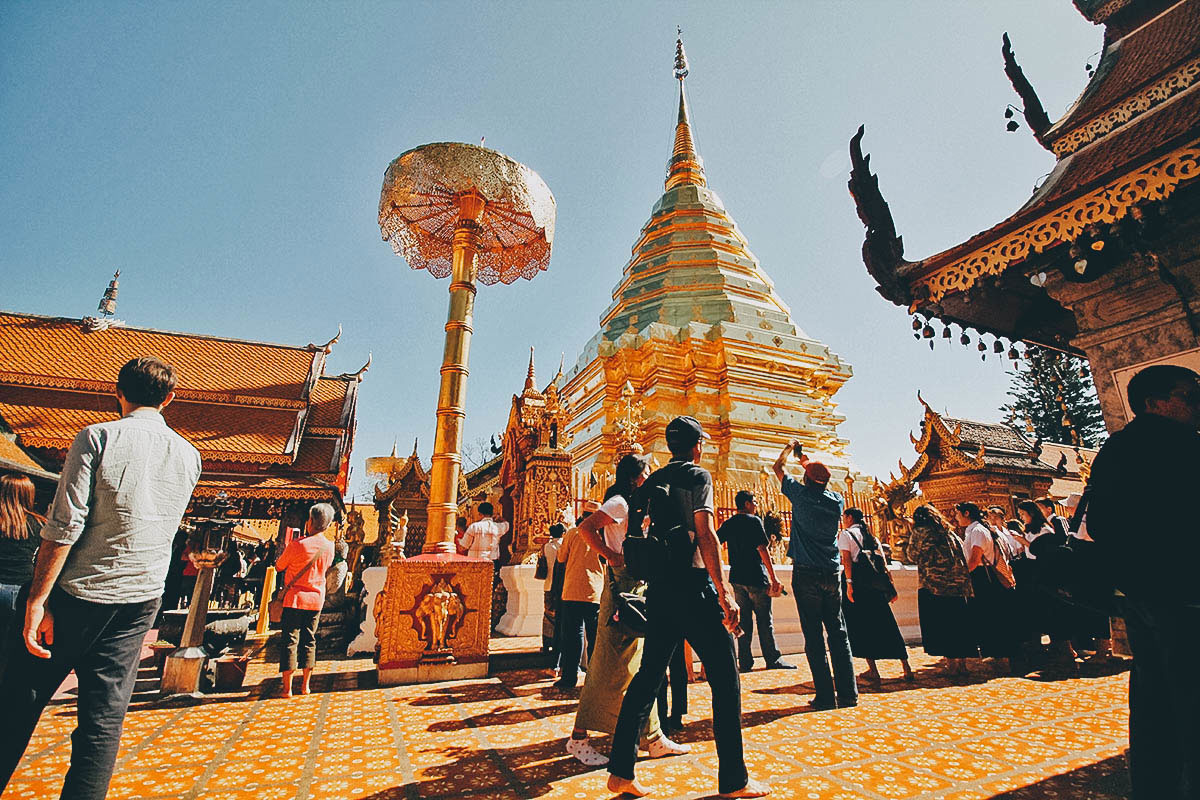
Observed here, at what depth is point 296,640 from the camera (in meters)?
4.27

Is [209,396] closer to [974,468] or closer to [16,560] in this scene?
[16,560]

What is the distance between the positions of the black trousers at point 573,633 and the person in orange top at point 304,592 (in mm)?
2008

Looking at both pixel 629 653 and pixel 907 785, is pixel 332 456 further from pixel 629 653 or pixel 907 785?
pixel 907 785

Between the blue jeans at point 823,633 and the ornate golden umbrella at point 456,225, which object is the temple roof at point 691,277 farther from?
the blue jeans at point 823,633

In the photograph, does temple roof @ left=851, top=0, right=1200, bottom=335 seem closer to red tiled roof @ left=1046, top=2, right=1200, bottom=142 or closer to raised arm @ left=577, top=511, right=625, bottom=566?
red tiled roof @ left=1046, top=2, right=1200, bottom=142

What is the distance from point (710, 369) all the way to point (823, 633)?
10.3 m

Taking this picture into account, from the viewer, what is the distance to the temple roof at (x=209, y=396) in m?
12.3

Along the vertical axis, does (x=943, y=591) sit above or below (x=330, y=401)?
below

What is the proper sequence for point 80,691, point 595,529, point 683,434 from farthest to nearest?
1. point 595,529
2. point 683,434
3. point 80,691

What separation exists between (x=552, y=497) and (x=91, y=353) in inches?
575

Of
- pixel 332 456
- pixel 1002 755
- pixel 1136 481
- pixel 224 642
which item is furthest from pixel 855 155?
pixel 332 456

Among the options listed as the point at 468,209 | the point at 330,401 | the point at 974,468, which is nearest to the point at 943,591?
the point at 468,209

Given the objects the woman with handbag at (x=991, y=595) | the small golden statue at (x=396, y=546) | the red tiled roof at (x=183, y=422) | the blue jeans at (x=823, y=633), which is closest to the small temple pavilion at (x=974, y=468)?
the woman with handbag at (x=991, y=595)

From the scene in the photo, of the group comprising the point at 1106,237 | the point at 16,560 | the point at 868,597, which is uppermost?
the point at 1106,237
